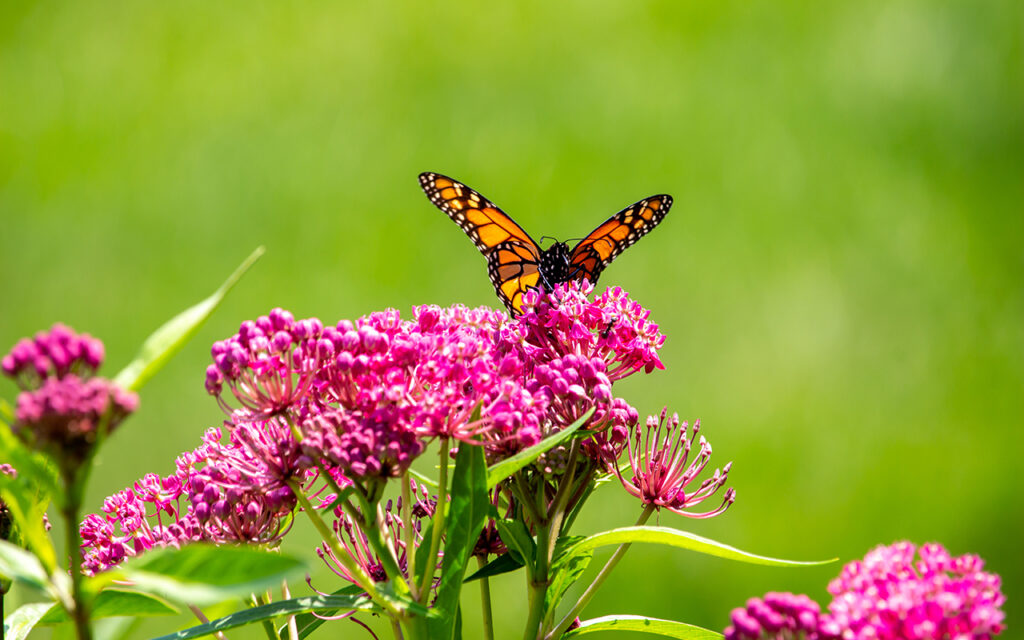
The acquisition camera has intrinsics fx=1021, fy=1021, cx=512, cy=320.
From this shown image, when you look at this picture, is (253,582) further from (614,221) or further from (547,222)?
(547,222)

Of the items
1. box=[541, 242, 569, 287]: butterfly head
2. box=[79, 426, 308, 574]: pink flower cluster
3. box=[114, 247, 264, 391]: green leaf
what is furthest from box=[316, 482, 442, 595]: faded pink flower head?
box=[541, 242, 569, 287]: butterfly head

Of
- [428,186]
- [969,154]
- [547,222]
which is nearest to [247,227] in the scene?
[547,222]

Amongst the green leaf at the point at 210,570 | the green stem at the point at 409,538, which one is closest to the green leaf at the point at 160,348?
the green leaf at the point at 210,570

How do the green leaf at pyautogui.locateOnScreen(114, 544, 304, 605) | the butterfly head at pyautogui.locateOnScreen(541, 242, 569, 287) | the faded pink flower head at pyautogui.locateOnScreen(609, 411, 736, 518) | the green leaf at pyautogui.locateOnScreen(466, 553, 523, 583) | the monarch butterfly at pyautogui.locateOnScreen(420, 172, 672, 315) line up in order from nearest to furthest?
the green leaf at pyautogui.locateOnScreen(114, 544, 304, 605), the green leaf at pyautogui.locateOnScreen(466, 553, 523, 583), the faded pink flower head at pyautogui.locateOnScreen(609, 411, 736, 518), the monarch butterfly at pyautogui.locateOnScreen(420, 172, 672, 315), the butterfly head at pyautogui.locateOnScreen(541, 242, 569, 287)

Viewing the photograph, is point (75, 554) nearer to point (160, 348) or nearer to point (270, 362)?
point (160, 348)

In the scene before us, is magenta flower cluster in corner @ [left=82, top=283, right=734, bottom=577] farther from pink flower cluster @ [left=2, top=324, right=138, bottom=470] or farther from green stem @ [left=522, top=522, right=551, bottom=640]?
pink flower cluster @ [left=2, top=324, right=138, bottom=470]

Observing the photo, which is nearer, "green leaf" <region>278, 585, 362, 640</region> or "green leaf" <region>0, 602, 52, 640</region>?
"green leaf" <region>0, 602, 52, 640</region>

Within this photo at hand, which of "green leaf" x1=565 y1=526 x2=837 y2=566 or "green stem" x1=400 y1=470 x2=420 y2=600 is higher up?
"green leaf" x1=565 y1=526 x2=837 y2=566
